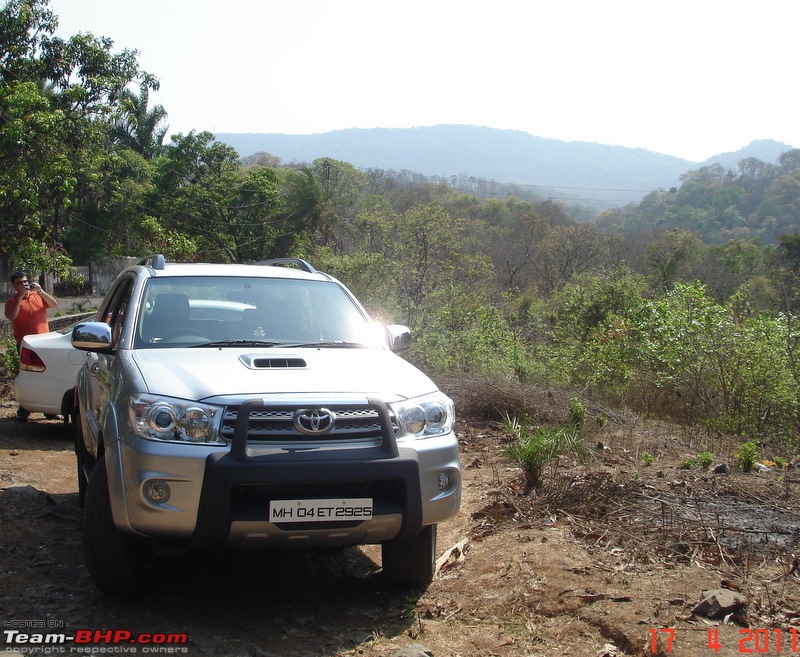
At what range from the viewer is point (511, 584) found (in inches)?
177

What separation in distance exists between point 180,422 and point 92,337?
1.13 m

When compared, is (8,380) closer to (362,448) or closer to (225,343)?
(225,343)

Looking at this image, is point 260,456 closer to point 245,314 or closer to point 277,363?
point 277,363

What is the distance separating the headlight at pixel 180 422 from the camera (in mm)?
3785

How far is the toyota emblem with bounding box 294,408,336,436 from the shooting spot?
3830 mm

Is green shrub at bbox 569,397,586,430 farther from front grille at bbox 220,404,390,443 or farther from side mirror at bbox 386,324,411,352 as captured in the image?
front grille at bbox 220,404,390,443

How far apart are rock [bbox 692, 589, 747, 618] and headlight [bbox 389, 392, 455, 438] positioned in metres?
1.42

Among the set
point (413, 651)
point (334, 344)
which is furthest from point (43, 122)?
point (413, 651)

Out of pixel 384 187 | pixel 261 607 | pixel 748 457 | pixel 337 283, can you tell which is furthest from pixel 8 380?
pixel 384 187

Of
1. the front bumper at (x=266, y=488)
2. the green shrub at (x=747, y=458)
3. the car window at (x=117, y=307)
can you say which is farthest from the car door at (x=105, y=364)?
the green shrub at (x=747, y=458)

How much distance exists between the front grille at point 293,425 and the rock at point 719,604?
1.66 m

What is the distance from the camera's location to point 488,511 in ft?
19.3
